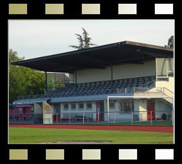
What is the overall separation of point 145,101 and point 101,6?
3590cm

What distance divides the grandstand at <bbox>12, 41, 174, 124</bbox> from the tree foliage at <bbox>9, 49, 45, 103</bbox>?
11.5m

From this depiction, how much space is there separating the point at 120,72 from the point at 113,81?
4.67 feet

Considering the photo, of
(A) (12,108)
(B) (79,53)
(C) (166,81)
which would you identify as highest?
(B) (79,53)

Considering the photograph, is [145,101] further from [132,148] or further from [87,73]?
[132,148]

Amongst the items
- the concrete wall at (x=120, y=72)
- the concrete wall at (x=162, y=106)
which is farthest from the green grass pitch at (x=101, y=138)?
the concrete wall at (x=120, y=72)

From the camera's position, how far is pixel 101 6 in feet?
17.7

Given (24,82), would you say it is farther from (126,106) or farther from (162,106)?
(162,106)

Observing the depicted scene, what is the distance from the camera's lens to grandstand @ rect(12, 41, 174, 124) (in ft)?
130

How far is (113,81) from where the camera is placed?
4891cm

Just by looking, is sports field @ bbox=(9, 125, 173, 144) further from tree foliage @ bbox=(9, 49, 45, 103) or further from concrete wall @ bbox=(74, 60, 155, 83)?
tree foliage @ bbox=(9, 49, 45, 103)

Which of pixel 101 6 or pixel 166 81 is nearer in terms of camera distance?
pixel 101 6

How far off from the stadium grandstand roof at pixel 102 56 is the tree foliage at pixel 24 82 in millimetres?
11958
